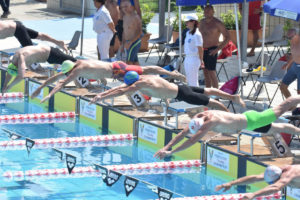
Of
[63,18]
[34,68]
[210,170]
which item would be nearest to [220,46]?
[210,170]

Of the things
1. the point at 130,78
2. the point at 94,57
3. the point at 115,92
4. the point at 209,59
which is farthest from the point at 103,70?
the point at 94,57

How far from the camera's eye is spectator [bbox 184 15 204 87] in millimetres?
11656

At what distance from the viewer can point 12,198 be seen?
917 cm

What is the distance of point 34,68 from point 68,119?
2814 mm

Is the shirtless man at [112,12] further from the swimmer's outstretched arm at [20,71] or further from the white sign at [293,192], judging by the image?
the white sign at [293,192]

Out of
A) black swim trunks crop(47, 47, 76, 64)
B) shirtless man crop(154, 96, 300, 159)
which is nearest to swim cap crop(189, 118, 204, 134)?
shirtless man crop(154, 96, 300, 159)

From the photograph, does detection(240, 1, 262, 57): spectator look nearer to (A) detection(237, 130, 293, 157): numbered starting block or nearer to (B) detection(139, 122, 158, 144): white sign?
(B) detection(139, 122, 158, 144): white sign

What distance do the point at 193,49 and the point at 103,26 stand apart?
2502mm

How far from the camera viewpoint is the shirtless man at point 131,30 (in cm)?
1283

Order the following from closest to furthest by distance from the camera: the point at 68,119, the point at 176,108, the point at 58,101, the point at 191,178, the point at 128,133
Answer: the point at 191,178
the point at 176,108
the point at 128,133
the point at 68,119
the point at 58,101

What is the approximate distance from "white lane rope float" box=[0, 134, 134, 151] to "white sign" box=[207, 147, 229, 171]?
173 cm

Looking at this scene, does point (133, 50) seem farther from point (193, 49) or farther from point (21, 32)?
point (21, 32)

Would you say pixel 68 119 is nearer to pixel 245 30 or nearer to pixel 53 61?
pixel 53 61

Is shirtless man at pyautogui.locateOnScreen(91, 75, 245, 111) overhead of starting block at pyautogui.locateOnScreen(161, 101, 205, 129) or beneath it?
overhead
